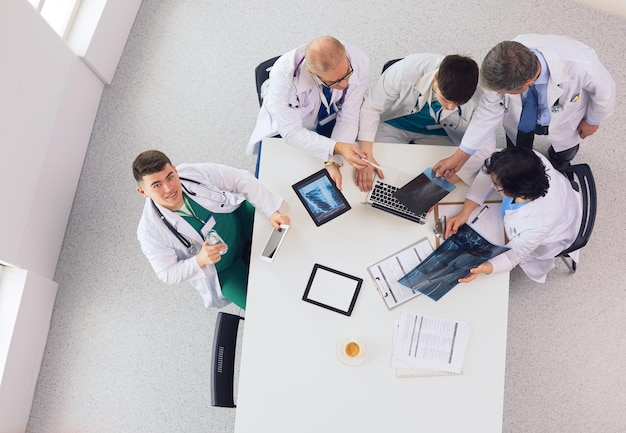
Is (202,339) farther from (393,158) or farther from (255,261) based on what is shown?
(393,158)

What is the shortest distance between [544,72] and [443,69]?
1.30ft

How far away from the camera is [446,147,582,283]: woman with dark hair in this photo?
192cm

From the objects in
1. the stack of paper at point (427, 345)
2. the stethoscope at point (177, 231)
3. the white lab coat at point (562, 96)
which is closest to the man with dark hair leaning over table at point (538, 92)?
the white lab coat at point (562, 96)

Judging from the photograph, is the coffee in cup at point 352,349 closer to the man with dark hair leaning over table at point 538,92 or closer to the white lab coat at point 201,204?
the white lab coat at point 201,204

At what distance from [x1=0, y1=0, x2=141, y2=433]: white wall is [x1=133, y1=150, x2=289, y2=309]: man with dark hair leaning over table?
845mm

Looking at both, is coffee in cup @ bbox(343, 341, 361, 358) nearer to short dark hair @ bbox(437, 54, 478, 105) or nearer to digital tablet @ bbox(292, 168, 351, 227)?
digital tablet @ bbox(292, 168, 351, 227)

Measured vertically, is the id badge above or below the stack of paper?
above

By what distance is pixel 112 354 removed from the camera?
9.15 feet

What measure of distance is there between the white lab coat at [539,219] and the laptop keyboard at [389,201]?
235mm

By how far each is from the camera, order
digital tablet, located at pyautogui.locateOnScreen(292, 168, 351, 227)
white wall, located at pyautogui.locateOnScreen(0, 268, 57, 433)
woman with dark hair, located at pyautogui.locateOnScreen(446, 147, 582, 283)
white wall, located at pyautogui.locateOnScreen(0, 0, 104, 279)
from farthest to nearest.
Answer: white wall, located at pyautogui.locateOnScreen(0, 268, 57, 433) < white wall, located at pyautogui.locateOnScreen(0, 0, 104, 279) < digital tablet, located at pyautogui.locateOnScreen(292, 168, 351, 227) < woman with dark hair, located at pyautogui.locateOnScreen(446, 147, 582, 283)

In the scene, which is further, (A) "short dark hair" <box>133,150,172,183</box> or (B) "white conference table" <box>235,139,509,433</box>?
(B) "white conference table" <box>235,139,509,433</box>

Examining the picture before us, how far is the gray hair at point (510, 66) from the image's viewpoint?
73.2 inches

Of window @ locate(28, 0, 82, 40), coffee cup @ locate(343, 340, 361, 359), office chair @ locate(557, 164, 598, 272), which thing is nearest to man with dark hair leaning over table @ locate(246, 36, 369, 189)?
coffee cup @ locate(343, 340, 361, 359)

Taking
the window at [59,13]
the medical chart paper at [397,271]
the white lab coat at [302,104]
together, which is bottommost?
the medical chart paper at [397,271]
